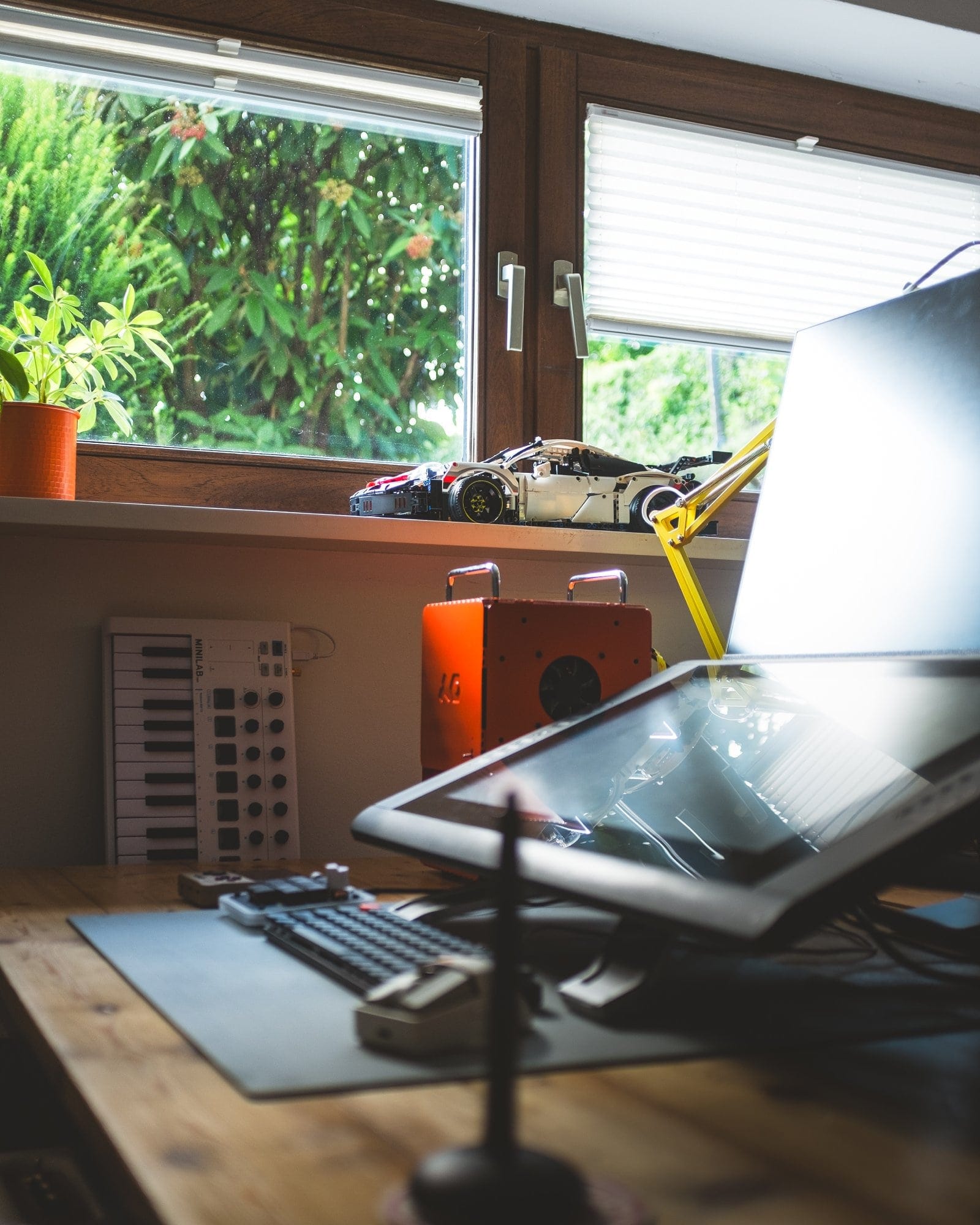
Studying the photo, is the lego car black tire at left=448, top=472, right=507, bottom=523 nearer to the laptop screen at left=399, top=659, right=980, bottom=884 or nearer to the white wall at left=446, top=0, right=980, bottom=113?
the laptop screen at left=399, top=659, right=980, bottom=884

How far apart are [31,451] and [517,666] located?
2.29 ft

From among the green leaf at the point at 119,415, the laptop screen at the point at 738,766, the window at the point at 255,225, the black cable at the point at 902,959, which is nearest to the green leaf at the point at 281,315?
the window at the point at 255,225

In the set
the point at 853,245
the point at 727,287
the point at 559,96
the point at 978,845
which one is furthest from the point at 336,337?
the point at 978,845

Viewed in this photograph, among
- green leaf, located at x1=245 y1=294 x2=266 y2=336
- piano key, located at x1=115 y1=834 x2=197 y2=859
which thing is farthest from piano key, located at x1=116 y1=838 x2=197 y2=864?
green leaf, located at x1=245 y1=294 x2=266 y2=336

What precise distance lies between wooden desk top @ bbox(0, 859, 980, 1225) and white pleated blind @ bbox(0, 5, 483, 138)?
1.55 meters

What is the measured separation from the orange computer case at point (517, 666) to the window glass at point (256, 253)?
0.63m

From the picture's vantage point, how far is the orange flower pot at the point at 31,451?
59.4 inches

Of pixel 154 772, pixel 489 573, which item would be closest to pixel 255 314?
pixel 489 573

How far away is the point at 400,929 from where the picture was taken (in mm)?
→ 844

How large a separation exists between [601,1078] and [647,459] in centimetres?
162

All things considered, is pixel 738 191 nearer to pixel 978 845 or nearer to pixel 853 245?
pixel 853 245

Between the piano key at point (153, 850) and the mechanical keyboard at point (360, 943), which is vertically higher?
the mechanical keyboard at point (360, 943)

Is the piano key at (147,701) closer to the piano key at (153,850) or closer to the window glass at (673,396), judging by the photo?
the piano key at (153,850)

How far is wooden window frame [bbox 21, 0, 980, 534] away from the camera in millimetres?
1812
